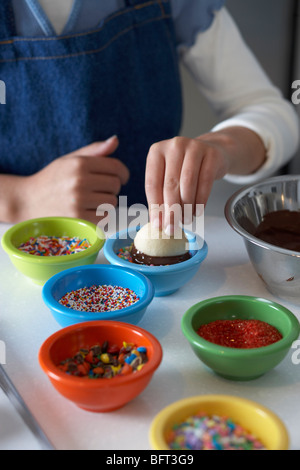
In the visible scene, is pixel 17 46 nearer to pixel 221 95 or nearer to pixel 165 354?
pixel 221 95

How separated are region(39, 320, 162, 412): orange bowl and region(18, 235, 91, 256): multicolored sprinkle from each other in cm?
24

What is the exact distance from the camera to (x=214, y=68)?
4.12ft

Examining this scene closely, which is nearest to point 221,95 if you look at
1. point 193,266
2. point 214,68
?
point 214,68

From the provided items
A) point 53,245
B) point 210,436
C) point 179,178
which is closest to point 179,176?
point 179,178

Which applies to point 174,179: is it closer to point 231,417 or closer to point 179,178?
point 179,178

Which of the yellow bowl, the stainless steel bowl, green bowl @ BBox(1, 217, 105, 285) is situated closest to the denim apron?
green bowl @ BBox(1, 217, 105, 285)

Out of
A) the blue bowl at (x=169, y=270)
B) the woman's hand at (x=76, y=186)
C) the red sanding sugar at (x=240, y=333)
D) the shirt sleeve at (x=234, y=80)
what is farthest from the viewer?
the shirt sleeve at (x=234, y=80)

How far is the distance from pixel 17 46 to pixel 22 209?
31 centimetres

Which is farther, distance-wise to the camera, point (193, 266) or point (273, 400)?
point (193, 266)

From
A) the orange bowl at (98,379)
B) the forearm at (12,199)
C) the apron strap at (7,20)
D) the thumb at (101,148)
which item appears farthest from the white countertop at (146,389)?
the apron strap at (7,20)

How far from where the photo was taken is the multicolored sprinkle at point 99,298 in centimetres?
69

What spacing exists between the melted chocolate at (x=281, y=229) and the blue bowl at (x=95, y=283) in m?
0.21

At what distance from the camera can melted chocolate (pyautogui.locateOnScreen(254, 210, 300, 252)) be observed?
2.54ft

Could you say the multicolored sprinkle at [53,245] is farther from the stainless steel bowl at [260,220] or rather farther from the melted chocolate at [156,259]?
the stainless steel bowl at [260,220]
